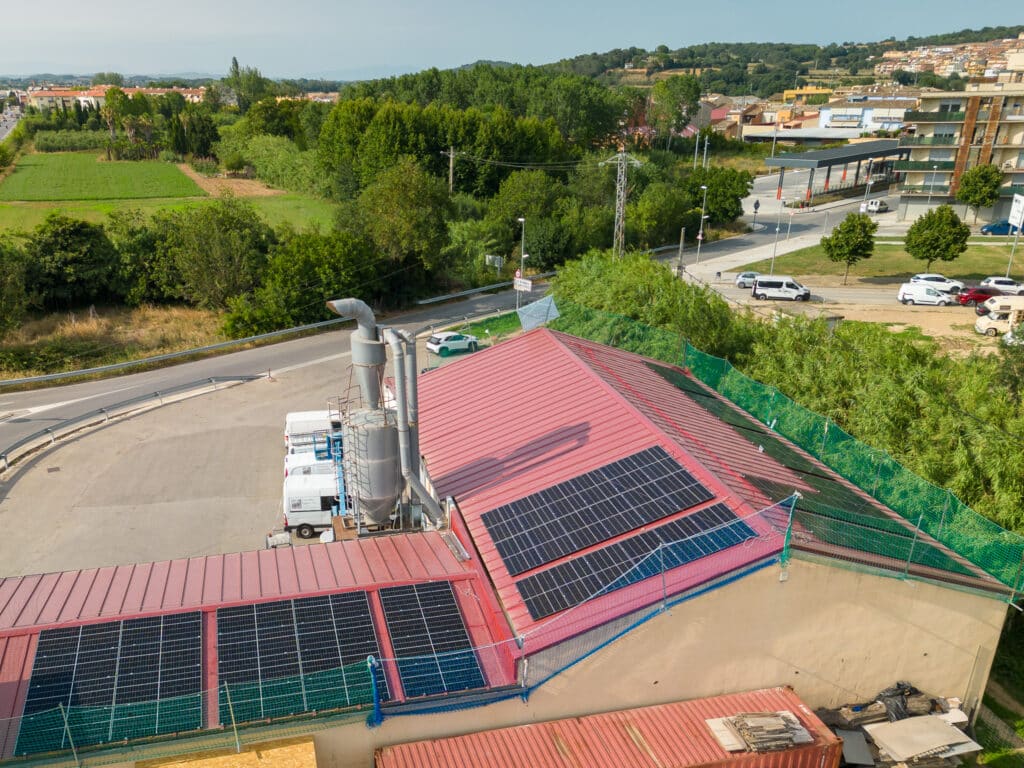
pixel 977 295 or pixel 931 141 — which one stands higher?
pixel 931 141

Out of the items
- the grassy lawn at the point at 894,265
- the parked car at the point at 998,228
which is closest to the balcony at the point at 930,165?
the parked car at the point at 998,228

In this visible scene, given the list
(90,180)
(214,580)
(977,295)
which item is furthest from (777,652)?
(90,180)

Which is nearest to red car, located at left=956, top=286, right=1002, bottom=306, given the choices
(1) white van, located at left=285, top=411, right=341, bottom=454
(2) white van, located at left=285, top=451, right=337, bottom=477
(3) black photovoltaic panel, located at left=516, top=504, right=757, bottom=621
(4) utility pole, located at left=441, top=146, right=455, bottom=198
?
(4) utility pole, located at left=441, top=146, right=455, bottom=198

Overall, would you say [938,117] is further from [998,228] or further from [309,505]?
[309,505]

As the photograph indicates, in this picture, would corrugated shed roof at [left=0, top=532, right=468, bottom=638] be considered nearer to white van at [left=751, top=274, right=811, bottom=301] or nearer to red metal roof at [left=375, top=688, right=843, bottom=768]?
red metal roof at [left=375, top=688, right=843, bottom=768]

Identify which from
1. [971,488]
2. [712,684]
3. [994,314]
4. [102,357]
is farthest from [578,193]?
[712,684]

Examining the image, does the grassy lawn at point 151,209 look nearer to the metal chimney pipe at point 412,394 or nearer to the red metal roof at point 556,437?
the red metal roof at point 556,437

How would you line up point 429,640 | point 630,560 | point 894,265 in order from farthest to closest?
point 894,265
point 630,560
point 429,640
